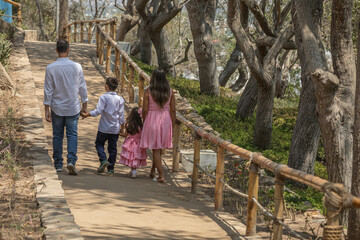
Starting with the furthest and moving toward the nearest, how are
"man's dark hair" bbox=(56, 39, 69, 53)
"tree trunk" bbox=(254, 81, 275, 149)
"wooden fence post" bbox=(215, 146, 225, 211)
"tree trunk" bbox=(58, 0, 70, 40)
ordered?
1. "tree trunk" bbox=(58, 0, 70, 40)
2. "tree trunk" bbox=(254, 81, 275, 149)
3. "man's dark hair" bbox=(56, 39, 69, 53)
4. "wooden fence post" bbox=(215, 146, 225, 211)

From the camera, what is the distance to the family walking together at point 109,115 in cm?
739

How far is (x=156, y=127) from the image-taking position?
773 cm

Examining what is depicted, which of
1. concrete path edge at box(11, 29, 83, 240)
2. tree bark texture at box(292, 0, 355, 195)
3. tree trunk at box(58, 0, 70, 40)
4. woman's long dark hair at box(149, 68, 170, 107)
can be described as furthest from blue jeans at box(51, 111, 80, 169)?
tree trunk at box(58, 0, 70, 40)

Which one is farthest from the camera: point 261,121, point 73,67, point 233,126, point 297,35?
point 233,126

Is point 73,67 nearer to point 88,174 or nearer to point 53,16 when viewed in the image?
point 88,174

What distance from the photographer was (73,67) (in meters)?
7.39

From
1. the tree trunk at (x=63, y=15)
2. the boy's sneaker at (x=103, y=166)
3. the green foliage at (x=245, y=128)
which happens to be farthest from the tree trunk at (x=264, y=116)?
the tree trunk at (x=63, y=15)

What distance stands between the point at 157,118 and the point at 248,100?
22.5 ft

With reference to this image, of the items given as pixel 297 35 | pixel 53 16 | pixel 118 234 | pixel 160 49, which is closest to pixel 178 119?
pixel 297 35

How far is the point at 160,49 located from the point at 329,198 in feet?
52.7

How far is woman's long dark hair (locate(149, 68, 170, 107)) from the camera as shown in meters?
7.54

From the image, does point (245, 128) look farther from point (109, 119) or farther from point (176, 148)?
point (109, 119)

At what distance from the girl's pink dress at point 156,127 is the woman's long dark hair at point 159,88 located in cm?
12

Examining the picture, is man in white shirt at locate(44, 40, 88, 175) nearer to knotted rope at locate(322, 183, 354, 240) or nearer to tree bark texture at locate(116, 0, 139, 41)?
knotted rope at locate(322, 183, 354, 240)
